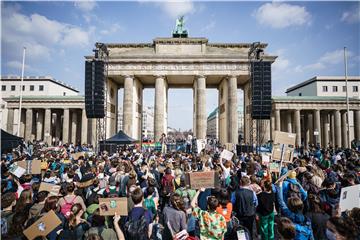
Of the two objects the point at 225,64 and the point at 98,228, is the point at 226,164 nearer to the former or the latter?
the point at 98,228

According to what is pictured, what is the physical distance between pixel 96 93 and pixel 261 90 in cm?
1602

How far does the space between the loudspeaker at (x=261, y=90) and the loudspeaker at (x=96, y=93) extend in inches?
586

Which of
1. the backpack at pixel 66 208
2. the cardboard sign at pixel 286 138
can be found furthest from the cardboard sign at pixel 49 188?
the cardboard sign at pixel 286 138

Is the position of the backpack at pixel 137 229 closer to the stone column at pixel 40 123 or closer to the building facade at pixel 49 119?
the building facade at pixel 49 119

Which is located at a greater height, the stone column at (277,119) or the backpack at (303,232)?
the stone column at (277,119)

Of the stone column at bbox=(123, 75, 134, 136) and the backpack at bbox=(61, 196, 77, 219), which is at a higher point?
the stone column at bbox=(123, 75, 134, 136)

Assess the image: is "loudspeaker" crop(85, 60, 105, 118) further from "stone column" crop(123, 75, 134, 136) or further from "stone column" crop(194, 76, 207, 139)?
"stone column" crop(194, 76, 207, 139)

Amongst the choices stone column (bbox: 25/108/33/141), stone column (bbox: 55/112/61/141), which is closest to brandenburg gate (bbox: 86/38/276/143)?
stone column (bbox: 25/108/33/141)

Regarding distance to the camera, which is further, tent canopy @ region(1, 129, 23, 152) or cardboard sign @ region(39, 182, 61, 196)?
tent canopy @ region(1, 129, 23, 152)

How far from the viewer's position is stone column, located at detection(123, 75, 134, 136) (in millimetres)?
36219

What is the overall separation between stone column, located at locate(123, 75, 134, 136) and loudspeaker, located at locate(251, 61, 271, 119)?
887 inches

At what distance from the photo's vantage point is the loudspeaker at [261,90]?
1931 cm

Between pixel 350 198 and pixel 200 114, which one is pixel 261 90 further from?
pixel 200 114

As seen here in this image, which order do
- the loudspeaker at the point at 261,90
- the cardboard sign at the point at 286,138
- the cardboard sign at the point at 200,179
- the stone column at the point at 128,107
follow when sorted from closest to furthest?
the cardboard sign at the point at 200,179 < the cardboard sign at the point at 286,138 < the loudspeaker at the point at 261,90 < the stone column at the point at 128,107
